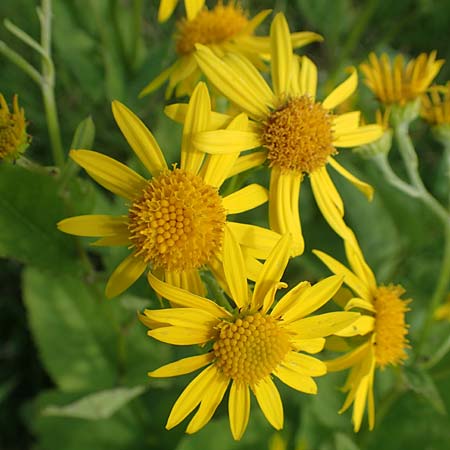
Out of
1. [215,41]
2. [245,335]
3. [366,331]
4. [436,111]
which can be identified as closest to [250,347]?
[245,335]

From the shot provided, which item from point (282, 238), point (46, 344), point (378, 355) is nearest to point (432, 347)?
point (378, 355)

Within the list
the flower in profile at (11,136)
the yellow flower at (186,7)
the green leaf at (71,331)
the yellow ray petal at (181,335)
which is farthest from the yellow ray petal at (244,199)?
the green leaf at (71,331)

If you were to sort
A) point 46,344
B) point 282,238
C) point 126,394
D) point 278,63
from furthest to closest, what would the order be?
point 46,344
point 126,394
point 278,63
point 282,238

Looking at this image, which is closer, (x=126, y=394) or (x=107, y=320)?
(x=126, y=394)

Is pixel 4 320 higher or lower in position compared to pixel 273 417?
lower

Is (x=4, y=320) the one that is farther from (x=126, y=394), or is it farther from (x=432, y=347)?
(x=432, y=347)

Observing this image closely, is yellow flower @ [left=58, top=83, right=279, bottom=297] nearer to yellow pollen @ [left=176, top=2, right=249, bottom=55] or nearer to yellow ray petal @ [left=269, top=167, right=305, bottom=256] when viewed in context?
yellow ray petal @ [left=269, top=167, right=305, bottom=256]

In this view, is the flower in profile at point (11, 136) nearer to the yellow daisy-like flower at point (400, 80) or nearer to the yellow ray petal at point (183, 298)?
the yellow ray petal at point (183, 298)
